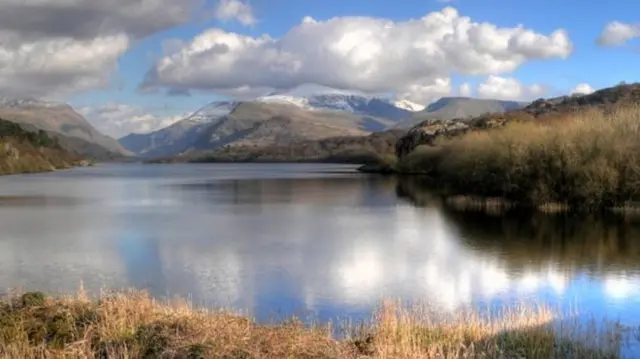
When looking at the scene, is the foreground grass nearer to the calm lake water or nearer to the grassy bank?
the calm lake water

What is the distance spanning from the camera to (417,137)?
181 m

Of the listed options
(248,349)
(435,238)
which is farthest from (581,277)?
(248,349)

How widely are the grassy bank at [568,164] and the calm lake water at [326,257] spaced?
4.76 meters

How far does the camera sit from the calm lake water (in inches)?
1008

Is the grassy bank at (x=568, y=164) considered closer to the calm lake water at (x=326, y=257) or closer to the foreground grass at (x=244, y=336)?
the calm lake water at (x=326, y=257)

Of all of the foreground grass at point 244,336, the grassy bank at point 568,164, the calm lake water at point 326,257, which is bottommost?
the calm lake water at point 326,257

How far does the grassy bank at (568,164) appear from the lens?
5497cm

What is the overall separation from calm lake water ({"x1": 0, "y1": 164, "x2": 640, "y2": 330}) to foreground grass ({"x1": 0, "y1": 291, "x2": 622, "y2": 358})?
4688 millimetres

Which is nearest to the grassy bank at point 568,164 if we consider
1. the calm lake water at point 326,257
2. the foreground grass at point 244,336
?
the calm lake water at point 326,257

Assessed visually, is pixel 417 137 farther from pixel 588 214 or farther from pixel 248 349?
pixel 248 349

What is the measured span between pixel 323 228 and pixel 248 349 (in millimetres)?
37154

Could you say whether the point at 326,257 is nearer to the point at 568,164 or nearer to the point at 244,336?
the point at 244,336

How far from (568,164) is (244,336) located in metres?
49.5

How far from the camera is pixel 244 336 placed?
13.5 meters
